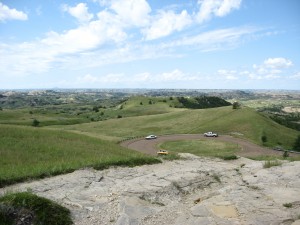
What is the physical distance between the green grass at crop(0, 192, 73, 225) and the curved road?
49.5 meters

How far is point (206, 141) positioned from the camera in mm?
75812

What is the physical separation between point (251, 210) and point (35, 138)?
29.1 metres

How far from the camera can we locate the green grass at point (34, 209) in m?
10.9

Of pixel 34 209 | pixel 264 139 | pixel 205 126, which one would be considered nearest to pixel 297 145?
pixel 264 139

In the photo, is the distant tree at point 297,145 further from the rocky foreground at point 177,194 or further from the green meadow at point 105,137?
the rocky foreground at point 177,194

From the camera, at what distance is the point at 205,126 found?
313ft

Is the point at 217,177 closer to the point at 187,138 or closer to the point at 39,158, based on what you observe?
the point at 39,158

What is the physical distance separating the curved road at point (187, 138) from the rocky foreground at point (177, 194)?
4151 cm

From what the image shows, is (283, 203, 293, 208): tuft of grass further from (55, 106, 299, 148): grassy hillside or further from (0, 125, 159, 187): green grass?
(55, 106, 299, 148): grassy hillside

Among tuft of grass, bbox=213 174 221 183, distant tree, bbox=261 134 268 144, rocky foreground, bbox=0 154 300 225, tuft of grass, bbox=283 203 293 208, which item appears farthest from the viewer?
distant tree, bbox=261 134 268 144

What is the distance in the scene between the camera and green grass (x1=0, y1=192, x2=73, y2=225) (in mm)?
10930

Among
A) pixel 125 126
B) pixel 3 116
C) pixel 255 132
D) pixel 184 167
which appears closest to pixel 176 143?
pixel 255 132

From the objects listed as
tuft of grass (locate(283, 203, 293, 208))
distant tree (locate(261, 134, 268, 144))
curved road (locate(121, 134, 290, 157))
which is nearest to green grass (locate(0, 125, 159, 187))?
tuft of grass (locate(283, 203, 293, 208))

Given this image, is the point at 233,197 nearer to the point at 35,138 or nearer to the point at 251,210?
the point at 251,210
